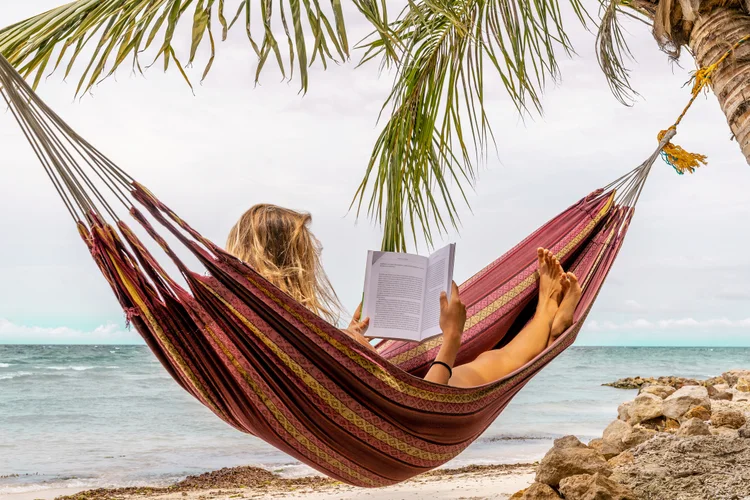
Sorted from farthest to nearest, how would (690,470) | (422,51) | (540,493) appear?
(422,51), (540,493), (690,470)

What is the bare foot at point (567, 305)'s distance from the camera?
1.93m

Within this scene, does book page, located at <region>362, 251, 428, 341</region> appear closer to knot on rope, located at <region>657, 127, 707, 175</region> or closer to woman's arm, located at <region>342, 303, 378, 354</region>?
woman's arm, located at <region>342, 303, 378, 354</region>

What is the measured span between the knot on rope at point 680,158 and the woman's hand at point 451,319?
113 centimetres

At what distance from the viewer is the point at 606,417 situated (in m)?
8.55

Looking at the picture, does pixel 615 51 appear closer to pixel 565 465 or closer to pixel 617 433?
pixel 565 465

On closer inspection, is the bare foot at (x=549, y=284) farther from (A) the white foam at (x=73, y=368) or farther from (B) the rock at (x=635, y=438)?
(A) the white foam at (x=73, y=368)

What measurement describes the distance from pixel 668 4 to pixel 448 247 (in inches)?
45.2

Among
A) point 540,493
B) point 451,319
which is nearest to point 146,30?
point 451,319

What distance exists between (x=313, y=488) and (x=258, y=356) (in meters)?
3.47

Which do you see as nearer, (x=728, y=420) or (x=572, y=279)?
(x=572, y=279)

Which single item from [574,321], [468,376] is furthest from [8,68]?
[574,321]

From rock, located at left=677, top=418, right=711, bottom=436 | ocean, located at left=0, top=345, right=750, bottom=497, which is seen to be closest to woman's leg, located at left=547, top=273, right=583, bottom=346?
rock, located at left=677, top=418, right=711, bottom=436

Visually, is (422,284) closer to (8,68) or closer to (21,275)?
(8,68)

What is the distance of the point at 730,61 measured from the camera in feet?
6.77
